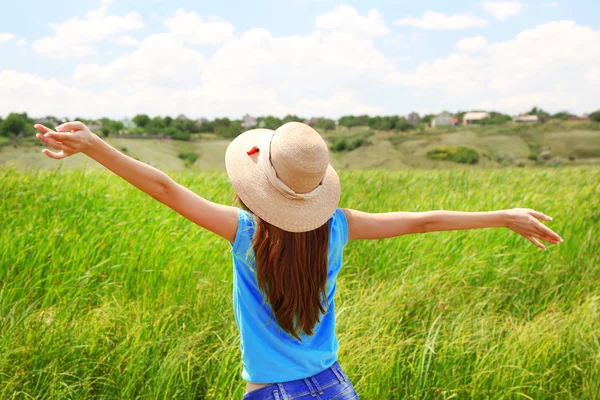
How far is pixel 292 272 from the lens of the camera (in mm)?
1548

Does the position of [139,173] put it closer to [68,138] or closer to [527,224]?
[68,138]

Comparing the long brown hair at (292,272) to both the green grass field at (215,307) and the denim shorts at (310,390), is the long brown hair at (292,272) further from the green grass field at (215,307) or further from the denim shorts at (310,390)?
the green grass field at (215,307)

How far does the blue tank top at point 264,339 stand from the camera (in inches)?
60.2

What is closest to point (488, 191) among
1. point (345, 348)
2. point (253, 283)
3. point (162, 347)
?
point (345, 348)

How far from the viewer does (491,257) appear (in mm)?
4152

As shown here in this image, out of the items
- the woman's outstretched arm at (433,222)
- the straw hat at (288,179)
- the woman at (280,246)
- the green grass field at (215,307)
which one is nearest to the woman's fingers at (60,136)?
the woman at (280,246)

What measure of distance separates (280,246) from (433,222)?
0.55 m

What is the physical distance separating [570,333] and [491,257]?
1.15 metres

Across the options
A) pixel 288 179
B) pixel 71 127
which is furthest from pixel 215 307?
pixel 71 127

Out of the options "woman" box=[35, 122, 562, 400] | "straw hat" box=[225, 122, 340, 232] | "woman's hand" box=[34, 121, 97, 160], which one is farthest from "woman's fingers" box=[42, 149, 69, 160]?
"straw hat" box=[225, 122, 340, 232]

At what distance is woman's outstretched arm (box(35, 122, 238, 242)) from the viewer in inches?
54.1

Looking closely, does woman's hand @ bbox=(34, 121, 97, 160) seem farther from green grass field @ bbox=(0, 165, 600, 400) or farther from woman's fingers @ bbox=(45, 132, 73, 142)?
green grass field @ bbox=(0, 165, 600, 400)

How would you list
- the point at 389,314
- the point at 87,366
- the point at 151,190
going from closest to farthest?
1. the point at 151,190
2. the point at 87,366
3. the point at 389,314

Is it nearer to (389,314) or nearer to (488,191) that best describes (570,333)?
(389,314)
